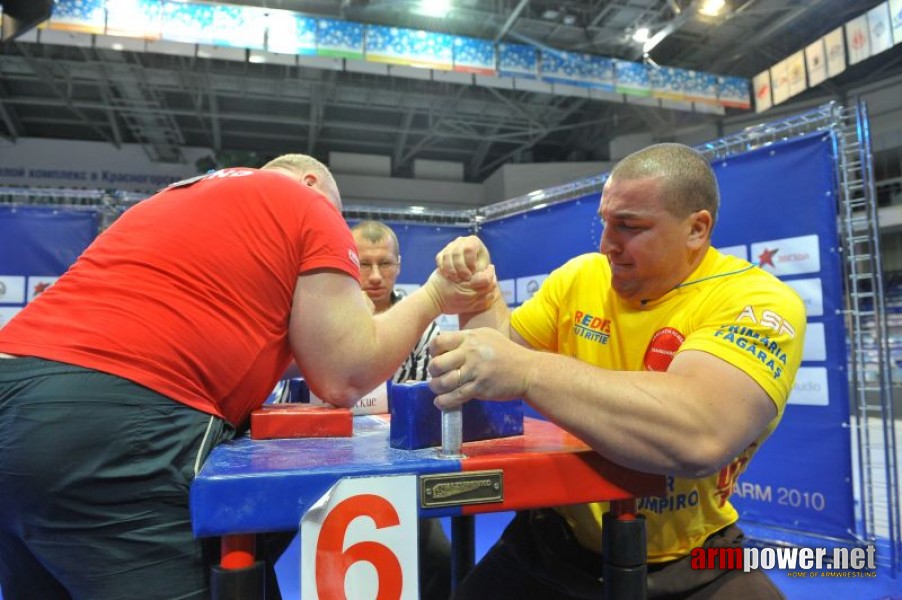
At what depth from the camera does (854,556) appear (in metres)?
2.57

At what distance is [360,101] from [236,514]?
9.99 meters

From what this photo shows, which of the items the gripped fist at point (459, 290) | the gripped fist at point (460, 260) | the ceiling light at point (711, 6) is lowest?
the gripped fist at point (459, 290)

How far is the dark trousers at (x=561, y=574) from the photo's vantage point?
1162mm

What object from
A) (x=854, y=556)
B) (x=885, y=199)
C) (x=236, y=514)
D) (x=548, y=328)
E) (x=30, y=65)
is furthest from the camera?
(x=885, y=199)

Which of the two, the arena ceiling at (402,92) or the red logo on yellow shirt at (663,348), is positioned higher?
the arena ceiling at (402,92)

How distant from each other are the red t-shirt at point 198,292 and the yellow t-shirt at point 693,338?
0.67m

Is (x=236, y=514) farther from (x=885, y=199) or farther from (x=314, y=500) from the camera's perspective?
(x=885, y=199)

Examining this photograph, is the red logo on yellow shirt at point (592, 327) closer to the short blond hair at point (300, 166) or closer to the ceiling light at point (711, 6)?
the short blond hair at point (300, 166)

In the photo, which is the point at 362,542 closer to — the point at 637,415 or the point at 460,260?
the point at 637,415

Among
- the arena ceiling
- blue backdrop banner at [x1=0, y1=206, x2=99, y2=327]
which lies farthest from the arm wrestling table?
the arena ceiling

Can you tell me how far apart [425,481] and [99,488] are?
462 mm

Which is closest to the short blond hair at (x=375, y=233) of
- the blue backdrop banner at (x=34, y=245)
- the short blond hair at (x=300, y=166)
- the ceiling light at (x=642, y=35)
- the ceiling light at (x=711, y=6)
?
the short blond hair at (x=300, y=166)

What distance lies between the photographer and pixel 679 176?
124 centimetres

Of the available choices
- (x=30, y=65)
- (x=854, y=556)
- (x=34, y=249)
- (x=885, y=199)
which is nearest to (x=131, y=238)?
(x=854, y=556)
